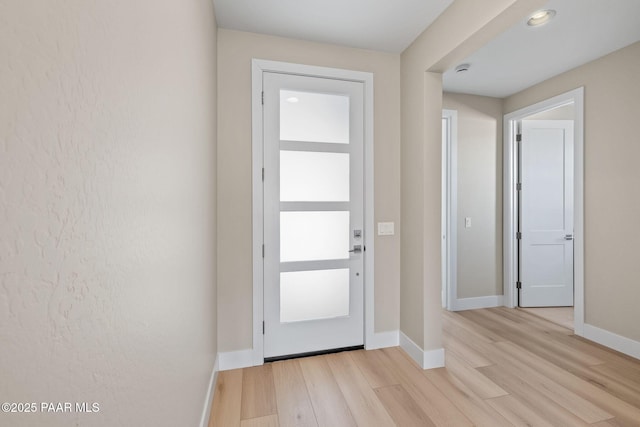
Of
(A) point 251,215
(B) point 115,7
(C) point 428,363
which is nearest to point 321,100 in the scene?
(A) point 251,215

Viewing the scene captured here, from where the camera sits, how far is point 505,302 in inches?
142

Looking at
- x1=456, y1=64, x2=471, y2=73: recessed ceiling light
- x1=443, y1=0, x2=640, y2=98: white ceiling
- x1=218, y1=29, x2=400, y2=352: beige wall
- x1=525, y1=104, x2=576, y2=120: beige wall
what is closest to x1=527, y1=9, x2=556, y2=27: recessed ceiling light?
x1=443, y1=0, x2=640, y2=98: white ceiling

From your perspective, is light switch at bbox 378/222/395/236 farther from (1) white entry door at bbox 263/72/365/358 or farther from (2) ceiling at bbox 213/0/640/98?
(2) ceiling at bbox 213/0/640/98

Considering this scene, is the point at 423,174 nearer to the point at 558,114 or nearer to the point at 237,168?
the point at 237,168

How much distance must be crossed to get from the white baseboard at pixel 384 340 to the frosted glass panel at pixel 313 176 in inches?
48.7

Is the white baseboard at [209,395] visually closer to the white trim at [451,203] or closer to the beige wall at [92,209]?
the beige wall at [92,209]

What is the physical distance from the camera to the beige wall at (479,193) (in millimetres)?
3510

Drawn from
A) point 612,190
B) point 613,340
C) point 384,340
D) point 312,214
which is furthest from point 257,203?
point 613,340

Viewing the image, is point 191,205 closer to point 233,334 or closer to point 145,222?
point 145,222

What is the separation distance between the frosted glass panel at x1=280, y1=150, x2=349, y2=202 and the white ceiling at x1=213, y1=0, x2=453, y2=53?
3.04ft

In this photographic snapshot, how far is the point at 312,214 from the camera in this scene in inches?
93.5

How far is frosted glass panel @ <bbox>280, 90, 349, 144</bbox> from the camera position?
2307 millimetres

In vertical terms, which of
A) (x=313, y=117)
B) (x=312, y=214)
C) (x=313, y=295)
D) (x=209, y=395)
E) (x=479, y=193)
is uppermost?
(x=313, y=117)

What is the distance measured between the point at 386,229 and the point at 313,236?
2.19 feet
